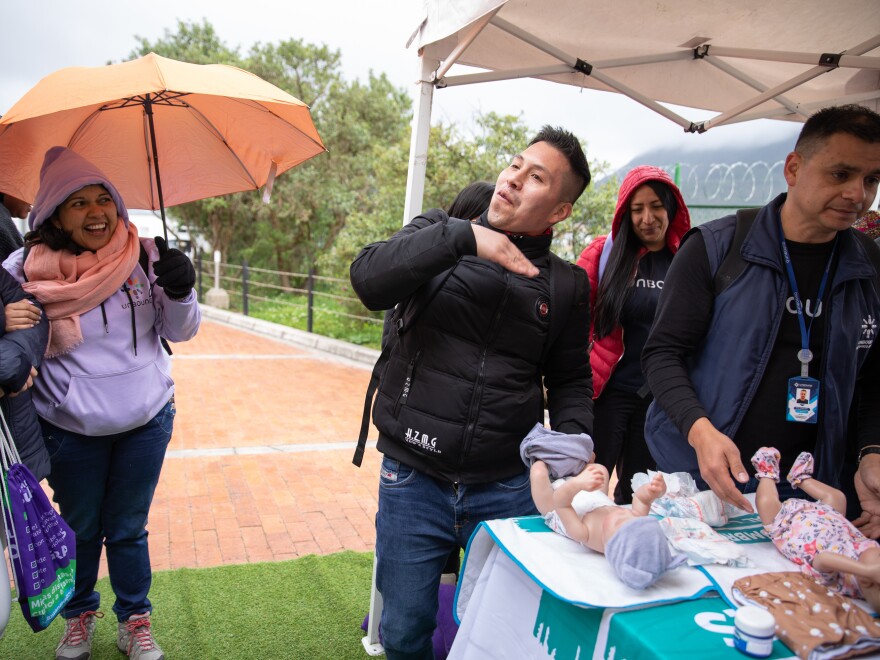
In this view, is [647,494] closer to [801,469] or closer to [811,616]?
[811,616]

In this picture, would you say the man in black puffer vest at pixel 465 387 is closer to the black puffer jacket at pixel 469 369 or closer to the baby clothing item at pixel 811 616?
the black puffer jacket at pixel 469 369

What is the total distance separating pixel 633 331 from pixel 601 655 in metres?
1.83

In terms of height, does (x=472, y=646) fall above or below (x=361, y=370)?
above

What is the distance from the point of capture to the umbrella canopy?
6.97 ft

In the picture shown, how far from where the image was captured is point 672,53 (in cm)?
325

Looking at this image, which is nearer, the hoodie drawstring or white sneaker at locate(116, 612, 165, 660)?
the hoodie drawstring

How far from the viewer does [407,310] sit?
1899mm

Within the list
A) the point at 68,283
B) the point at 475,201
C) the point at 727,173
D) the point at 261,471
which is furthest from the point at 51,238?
the point at 727,173

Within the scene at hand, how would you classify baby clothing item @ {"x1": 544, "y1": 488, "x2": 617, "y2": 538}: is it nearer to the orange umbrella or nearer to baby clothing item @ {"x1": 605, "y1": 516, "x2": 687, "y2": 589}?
baby clothing item @ {"x1": 605, "y1": 516, "x2": 687, "y2": 589}

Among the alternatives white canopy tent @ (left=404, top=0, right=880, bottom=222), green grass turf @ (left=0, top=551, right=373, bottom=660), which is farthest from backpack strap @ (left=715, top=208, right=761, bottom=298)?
green grass turf @ (left=0, top=551, right=373, bottom=660)

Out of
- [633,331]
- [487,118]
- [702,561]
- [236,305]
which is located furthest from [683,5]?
[236,305]

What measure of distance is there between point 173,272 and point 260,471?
3054 millimetres

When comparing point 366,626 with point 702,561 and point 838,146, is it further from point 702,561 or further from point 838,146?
point 838,146

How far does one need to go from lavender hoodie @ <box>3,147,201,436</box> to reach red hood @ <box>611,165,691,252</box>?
1876mm
